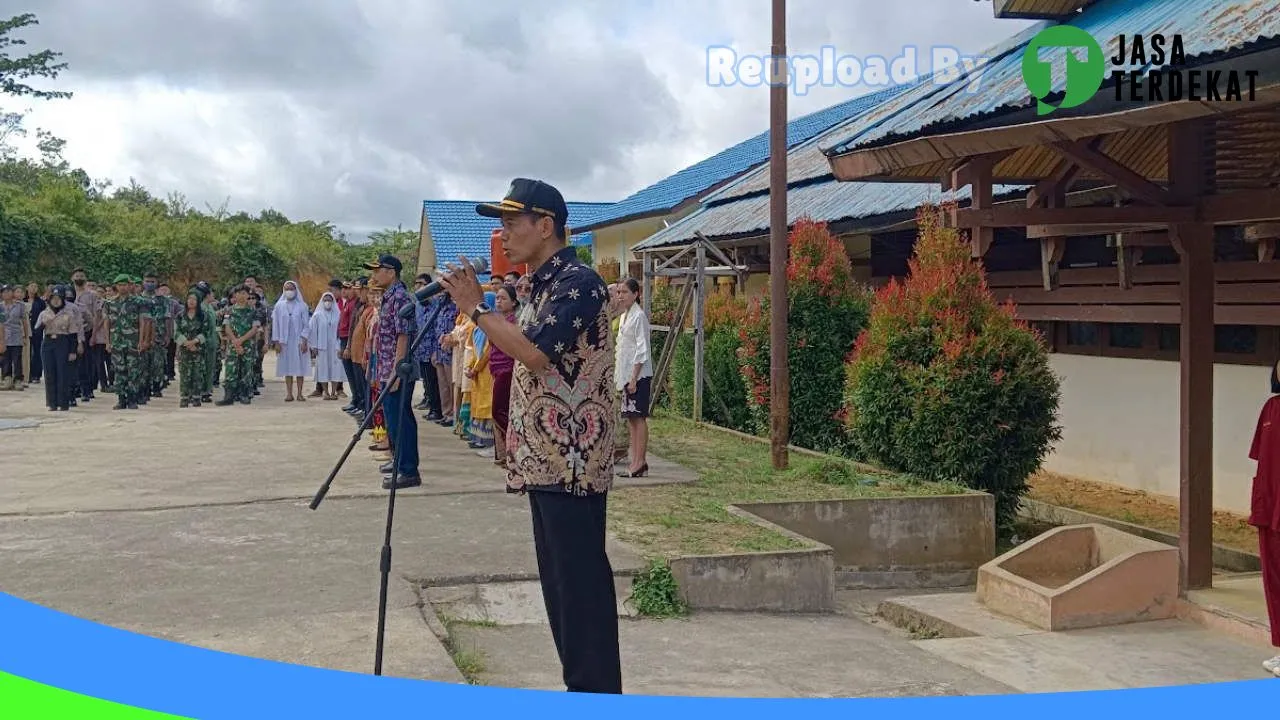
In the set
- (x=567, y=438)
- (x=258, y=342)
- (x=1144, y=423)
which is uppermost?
(x=258, y=342)

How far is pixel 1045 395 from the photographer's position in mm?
9789

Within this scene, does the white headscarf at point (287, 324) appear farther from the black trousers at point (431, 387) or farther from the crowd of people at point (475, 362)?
the black trousers at point (431, 387)

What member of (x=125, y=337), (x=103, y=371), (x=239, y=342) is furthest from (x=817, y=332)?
(x=103, y=371)

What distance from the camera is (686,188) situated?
26.8 meters

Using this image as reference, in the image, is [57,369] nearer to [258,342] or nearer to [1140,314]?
[258,342]

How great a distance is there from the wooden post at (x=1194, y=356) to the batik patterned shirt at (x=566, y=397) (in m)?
4.72

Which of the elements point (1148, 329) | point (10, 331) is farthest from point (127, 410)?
point (1148, 329)

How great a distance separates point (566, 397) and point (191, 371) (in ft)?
44.6

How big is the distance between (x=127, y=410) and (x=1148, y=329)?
1257 cm

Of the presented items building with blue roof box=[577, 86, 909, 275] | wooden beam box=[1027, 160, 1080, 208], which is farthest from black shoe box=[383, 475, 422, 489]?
building with blue roof box=[577, 86, 909, 275]

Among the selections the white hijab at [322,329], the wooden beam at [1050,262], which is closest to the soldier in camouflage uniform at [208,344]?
the white hijab at [322,329]

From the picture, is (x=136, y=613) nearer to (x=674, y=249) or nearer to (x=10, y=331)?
(x=674, y=249)

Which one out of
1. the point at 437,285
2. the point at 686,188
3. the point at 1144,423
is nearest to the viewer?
the point at 437,285

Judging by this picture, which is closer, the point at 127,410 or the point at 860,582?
the point at 860,582
